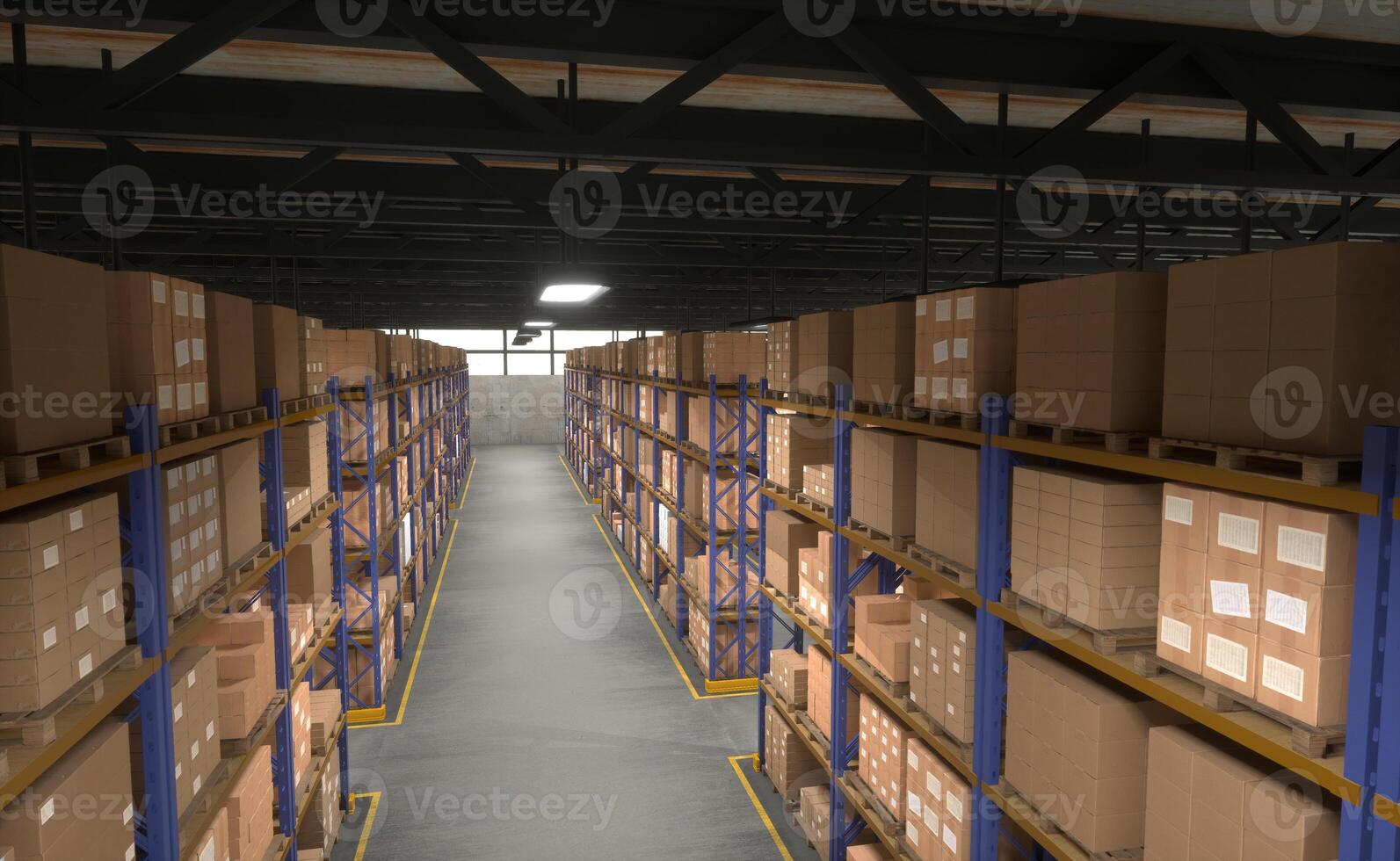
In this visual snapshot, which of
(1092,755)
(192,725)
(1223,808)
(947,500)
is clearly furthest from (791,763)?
(192,725)

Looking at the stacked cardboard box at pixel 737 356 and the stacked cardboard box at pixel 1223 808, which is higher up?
the stacked cardboard box at pixel 737 356

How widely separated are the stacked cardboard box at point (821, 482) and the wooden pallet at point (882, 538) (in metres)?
0.37

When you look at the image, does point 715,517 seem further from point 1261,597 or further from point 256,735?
point 1261,597

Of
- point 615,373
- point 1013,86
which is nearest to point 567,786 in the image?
point 1013,86

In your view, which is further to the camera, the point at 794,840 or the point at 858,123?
the point at 794,840

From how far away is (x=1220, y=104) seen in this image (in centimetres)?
477

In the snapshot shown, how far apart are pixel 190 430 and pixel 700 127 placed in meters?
3.73

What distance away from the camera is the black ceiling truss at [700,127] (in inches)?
138

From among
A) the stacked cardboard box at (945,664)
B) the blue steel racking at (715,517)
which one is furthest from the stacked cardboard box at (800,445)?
the stacked cardboard box at (945,664)

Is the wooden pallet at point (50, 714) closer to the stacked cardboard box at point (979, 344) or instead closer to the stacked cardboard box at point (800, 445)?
the stacked cardboard box at point (979, 344)

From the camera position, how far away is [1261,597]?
3020 mm

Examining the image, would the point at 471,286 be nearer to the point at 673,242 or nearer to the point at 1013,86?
the point at 673,242

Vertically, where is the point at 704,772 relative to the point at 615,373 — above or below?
below

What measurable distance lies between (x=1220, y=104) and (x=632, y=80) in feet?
11.9
